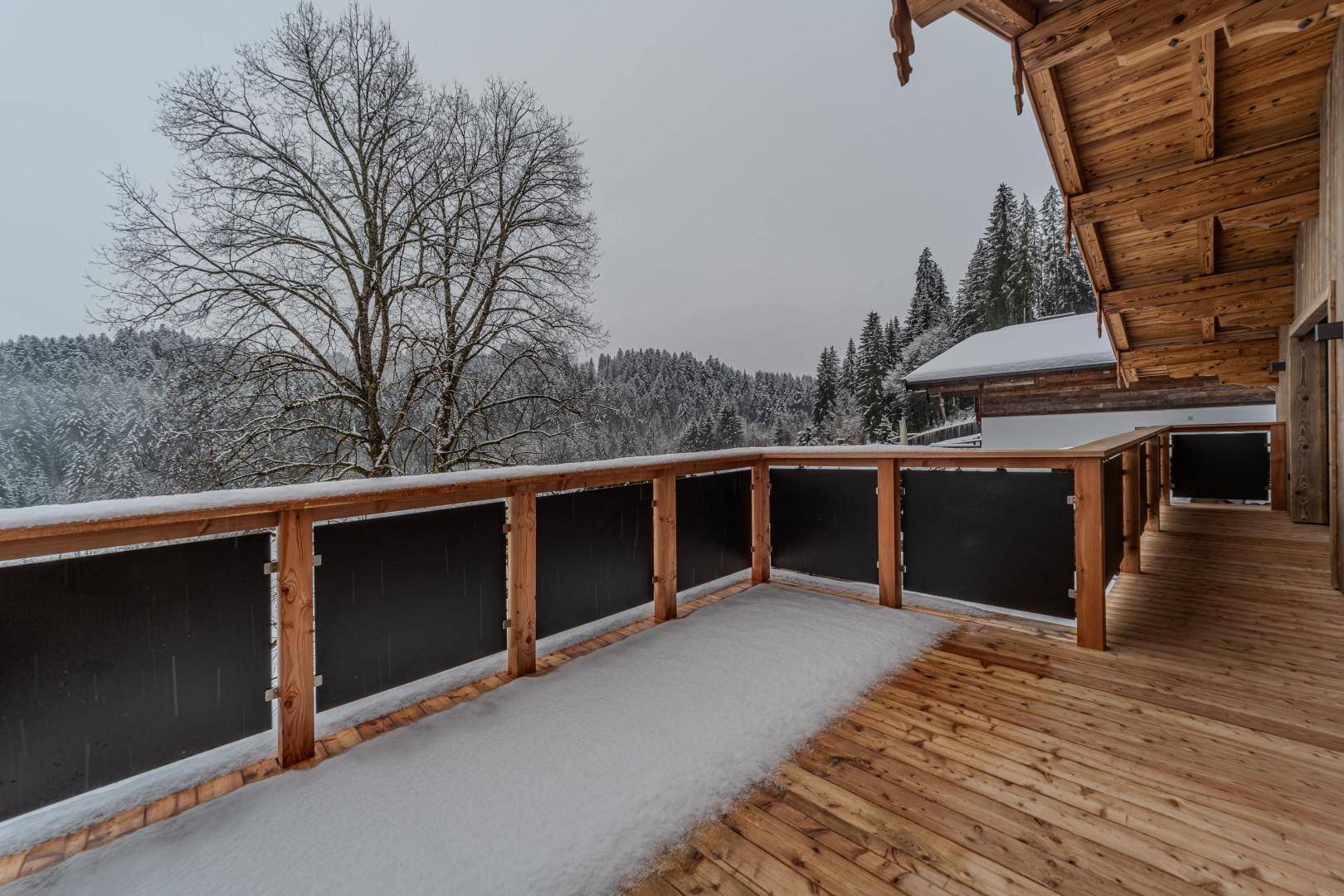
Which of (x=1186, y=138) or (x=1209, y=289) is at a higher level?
(x=1186, y=138)

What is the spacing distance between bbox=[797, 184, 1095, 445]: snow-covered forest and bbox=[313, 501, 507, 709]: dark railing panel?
25203mm

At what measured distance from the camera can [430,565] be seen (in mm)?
2506

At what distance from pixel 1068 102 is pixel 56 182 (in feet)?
44.0

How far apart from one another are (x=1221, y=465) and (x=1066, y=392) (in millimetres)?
3586

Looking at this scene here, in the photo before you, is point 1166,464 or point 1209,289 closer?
point 1209,289

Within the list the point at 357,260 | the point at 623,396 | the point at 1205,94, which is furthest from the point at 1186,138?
the point at 623,396

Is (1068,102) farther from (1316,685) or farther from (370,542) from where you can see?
(370,542)

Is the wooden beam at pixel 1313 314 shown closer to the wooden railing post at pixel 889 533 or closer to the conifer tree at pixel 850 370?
the wooden railing post at pixel 889 533

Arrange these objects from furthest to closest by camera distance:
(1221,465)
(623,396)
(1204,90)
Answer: (623,396)
(1221,465)
(1204,90)

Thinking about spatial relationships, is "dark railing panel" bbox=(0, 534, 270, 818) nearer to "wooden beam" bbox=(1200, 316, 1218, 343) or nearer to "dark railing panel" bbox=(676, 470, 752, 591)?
"dark railing panel" bbox=(676, 470, 752, 591)

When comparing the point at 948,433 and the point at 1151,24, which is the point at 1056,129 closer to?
the point at 1151,24

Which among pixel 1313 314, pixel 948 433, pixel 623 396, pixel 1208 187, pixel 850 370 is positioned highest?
pixel 850 370

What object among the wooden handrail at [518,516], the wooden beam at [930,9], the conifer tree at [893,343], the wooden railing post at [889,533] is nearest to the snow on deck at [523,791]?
the wooden handrail at [518,516]

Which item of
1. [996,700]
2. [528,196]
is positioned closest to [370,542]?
[996,700]
